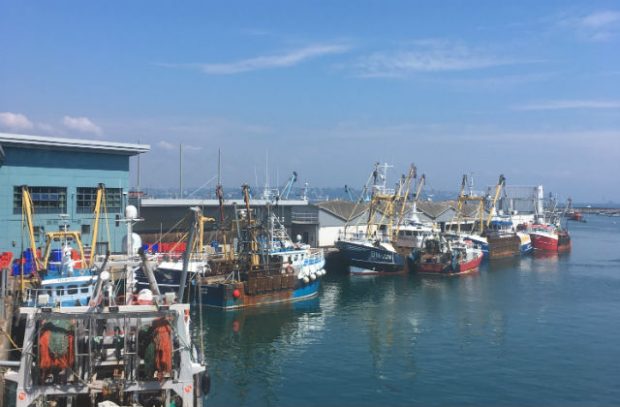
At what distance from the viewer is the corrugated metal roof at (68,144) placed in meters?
32.8

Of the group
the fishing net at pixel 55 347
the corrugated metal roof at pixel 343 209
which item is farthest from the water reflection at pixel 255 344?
the corrugated metal roof at pixel 343 209

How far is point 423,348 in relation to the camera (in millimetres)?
25781

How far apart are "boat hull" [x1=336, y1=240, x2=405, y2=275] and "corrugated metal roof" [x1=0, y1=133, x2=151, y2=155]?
740 inches

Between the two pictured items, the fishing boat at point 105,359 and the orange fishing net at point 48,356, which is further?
the fishing boat at point 105,359

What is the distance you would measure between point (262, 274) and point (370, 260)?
15.8 metres

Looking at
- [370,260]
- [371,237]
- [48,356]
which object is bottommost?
[370,260]

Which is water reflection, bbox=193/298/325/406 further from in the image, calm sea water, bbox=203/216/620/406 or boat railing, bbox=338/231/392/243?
boat railing, bbox=338/231/392/243

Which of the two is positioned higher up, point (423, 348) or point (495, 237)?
point (495, 237)

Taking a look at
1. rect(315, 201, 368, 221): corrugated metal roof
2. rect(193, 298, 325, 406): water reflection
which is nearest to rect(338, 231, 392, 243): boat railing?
rect(315, 201, 368, 221): corrugated metal roof

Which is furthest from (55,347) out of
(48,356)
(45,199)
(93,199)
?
(93,199)

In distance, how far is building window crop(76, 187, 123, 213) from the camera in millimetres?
35969

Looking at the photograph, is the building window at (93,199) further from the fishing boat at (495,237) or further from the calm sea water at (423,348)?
the fishing boat at (495,237)

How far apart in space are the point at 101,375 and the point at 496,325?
74.9ft

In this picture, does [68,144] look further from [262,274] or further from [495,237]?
[495,237]
